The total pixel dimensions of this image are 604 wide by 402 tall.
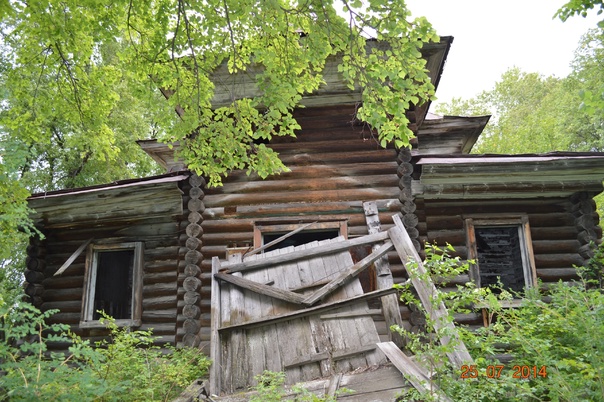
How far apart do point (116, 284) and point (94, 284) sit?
110cm

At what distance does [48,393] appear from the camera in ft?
11.3

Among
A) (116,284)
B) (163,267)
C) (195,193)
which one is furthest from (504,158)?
(116,284)

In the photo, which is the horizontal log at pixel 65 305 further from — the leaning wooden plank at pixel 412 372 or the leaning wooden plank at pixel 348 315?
the leaning wooden plank at pixel 412 372

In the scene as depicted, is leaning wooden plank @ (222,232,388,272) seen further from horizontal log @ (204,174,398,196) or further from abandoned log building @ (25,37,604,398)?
horizontal log @ (204,174,398,196)

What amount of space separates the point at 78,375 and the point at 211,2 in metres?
4.02

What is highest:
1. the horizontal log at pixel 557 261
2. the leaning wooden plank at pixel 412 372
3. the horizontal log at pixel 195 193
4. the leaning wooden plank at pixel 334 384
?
the horizontal log at pixel 195 193

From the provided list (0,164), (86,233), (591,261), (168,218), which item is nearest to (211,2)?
(0,164)

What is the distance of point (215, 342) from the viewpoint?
6.14 m

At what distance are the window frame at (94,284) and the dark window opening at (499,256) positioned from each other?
6.33 meters

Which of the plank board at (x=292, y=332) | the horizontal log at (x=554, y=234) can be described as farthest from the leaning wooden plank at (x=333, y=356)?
the horizontal log at (x=554, y=234)

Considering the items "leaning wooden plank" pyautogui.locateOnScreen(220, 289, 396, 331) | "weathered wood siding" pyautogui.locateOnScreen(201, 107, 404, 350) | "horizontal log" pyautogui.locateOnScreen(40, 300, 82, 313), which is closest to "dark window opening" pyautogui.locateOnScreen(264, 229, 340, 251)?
"weathered wood siding" pyautogui.locateOnScreen(201, 107, 404, 350)

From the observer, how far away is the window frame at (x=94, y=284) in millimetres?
8477

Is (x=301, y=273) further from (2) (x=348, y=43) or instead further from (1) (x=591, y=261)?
(1) (x=591, y=261)
